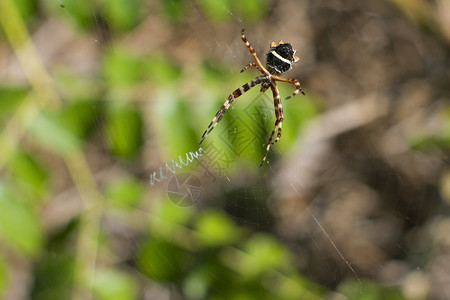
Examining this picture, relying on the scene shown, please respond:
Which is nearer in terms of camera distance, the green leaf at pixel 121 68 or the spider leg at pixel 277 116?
the spider leg at pixel 277 116

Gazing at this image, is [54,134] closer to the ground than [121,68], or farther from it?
closer to the ground

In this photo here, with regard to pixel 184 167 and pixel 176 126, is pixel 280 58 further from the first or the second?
pixel 184 167

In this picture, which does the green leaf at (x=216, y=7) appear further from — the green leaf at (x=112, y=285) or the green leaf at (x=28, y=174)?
the green leaf at (x=112, y=285)

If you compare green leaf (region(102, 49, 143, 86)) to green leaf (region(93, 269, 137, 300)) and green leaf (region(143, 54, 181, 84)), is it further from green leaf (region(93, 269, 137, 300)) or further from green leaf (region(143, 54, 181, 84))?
green leaf (region(93, 269, 137, 300))

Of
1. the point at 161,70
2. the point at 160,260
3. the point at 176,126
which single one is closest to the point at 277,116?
the point at 176,126

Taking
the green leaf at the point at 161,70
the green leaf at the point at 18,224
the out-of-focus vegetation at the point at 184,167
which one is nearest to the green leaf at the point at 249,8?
the out-of-focus vegetation at the point at 184,167

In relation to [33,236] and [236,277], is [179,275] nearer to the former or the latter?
[236,277]
